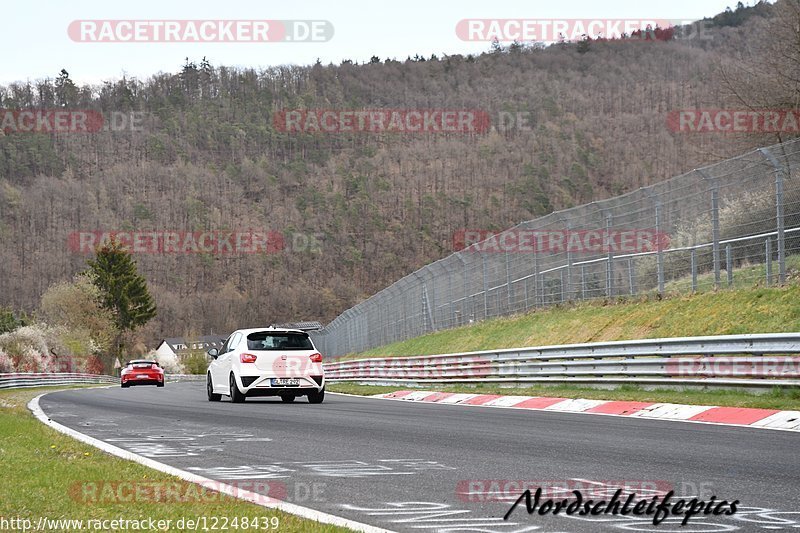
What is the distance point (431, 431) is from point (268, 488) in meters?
A: 4.95

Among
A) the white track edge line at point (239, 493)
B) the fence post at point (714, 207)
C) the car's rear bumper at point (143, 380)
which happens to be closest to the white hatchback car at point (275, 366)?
the fence post at point (714, 207)

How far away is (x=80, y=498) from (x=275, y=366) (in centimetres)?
1368

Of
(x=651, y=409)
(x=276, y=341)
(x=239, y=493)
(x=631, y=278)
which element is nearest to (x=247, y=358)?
(x=276, y=341)

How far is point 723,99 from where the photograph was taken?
128 ft

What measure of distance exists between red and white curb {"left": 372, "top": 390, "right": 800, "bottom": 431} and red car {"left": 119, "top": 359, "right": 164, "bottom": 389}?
889 inches

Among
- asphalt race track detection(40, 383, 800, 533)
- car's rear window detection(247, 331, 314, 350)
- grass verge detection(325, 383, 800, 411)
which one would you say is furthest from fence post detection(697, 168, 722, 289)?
car's rear window detection(247, 331, 314, 350)

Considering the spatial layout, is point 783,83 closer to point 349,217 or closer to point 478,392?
point 478,392

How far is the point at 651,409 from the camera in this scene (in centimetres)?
1472

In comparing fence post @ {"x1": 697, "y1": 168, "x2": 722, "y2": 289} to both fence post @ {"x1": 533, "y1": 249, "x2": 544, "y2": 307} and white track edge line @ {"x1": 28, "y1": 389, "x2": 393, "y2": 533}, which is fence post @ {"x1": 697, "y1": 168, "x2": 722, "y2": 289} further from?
white track edge line @ {"x1": 28, "y1": 389, "x2": 393, "y2": 533}

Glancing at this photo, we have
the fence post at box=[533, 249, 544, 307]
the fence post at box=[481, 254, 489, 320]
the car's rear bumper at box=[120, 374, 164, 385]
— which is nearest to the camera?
the fence post at box=[533, 249, 544, 307]

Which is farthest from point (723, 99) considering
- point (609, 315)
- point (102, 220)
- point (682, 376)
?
point (102, 220)

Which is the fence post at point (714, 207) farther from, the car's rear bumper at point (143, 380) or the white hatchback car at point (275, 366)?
the car's rear bumper at point (143, 380)

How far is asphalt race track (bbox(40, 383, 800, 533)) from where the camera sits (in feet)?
20.4

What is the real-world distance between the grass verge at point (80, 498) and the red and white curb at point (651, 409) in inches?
280
